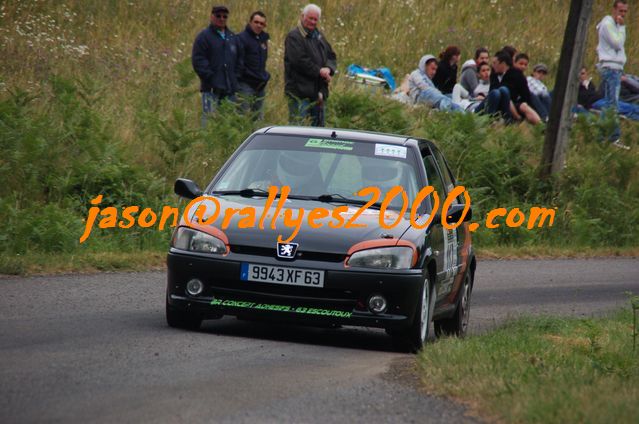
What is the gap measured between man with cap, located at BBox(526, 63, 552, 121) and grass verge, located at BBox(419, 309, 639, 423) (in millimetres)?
15279

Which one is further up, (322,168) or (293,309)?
(322,168)

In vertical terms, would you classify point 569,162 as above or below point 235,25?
below

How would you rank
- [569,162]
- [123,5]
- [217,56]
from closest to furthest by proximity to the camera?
[217,56], [569,162], [123,5]

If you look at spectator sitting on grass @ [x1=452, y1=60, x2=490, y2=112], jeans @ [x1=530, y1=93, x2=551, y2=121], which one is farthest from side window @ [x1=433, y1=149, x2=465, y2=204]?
jeans @ [x1=530, y1=93, x2=551, y2=121]

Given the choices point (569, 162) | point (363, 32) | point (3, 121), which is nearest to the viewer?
point (3, 121)

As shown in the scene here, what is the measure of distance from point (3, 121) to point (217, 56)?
3558mm

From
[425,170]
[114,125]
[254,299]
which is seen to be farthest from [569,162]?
[254,299]

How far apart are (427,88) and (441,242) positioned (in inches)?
562

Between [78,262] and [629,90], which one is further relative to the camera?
[629,90]

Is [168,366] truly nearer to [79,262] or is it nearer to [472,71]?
[79,262]

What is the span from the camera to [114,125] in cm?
1955

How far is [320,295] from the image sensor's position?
9.69 m

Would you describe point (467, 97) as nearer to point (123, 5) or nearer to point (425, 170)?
point (123, 5)

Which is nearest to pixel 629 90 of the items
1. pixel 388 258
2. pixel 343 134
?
pixel 343 134
